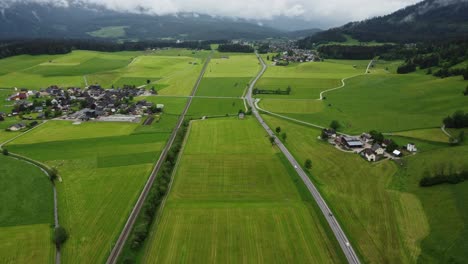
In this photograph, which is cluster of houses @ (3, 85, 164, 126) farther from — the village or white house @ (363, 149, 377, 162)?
white house @ (363, 149, 377, 162)

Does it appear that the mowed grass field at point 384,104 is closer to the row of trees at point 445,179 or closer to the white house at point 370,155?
the white house at point 370,155

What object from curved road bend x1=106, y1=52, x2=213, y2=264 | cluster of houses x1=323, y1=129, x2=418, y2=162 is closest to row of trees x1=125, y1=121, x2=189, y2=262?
curved road bend x1=106, y1=52, x2=213, y2=264

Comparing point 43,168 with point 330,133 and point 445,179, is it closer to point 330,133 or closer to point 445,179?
point 330,133

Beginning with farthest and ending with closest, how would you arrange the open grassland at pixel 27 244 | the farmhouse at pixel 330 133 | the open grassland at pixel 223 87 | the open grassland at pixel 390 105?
the open grassland at pixel 223 87
the open grassland at pixel 390 105
the farmhouse at pixel 330 133
the open grassland at pixel 27 244

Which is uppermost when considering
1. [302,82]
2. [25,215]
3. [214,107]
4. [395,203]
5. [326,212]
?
[302,82]

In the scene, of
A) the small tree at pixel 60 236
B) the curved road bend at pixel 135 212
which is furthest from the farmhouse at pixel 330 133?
the small tree at pixel 60 236

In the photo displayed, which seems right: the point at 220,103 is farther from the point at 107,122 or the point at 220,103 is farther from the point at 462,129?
the point at 462,129

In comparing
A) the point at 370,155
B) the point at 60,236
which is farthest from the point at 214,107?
the point at 60,236
